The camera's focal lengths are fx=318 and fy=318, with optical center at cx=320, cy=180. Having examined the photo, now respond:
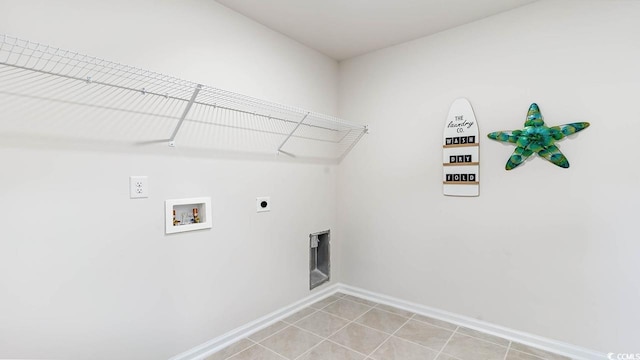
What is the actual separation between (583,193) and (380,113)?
61.0 inches

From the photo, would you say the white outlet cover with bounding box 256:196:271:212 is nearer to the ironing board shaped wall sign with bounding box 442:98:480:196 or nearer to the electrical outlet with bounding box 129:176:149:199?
the electrical outlet with bounding box 129:176:149:199

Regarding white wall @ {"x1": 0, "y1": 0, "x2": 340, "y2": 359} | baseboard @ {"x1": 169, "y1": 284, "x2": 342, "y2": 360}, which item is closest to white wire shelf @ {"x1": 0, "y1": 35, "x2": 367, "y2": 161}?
white wall @ {"x1": 0, "y1": 0, "x2": 340, "y2": 359}

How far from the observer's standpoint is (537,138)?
206 centimetres

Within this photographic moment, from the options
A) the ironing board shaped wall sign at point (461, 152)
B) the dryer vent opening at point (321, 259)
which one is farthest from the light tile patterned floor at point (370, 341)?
the ironing board shaped wall sign at point (461, 152)

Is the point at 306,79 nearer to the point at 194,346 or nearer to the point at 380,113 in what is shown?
the point at 380,113

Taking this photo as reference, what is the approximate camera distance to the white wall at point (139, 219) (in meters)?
1.38

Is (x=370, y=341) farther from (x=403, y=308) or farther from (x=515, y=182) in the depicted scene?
(x=515, y=182)

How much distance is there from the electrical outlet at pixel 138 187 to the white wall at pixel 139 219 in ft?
0.09

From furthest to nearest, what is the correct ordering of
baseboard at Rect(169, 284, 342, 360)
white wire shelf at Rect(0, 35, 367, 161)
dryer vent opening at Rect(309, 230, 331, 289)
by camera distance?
dryer vent opening at Rect(309, 230, 331, 289)
baseboard at Rect(169, 284, 342, 360)
white wire shelf at Rect(0, 35, 367, 161)

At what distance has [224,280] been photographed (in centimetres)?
212

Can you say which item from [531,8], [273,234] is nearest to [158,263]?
[273,234]

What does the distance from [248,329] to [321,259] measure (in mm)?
1008

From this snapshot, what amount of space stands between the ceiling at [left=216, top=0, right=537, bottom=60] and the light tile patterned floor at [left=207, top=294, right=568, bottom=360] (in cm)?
226

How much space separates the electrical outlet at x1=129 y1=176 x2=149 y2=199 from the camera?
1683 mm
